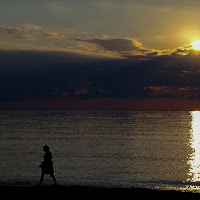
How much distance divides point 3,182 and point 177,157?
27327mm

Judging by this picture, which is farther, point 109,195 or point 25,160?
point 25,160

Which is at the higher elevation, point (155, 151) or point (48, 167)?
point (48, 167)

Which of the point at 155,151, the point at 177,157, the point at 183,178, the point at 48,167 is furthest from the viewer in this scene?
the point at 155,151

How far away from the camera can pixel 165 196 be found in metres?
23.5

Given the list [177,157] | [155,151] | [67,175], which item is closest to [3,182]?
[67,175]

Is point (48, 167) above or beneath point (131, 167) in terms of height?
above

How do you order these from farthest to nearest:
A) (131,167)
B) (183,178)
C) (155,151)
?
(155,151) → (131,167) → (183,178)

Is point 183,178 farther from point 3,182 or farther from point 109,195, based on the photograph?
point 3,182

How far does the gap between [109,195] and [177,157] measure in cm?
2947

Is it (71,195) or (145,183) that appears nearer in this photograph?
(71,195)

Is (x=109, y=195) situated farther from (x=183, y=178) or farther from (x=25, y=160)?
(x=25, y=160)

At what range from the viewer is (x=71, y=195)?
73.9 feet

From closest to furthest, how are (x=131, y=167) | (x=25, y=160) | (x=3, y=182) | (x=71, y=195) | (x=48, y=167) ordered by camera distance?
(x=71, y=195) < (x=48, y=167) < (x=3, y=182) < (x=131, y=167) < (x=25, y=160)

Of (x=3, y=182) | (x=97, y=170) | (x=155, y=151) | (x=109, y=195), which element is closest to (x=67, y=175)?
(x=97, y=170)
